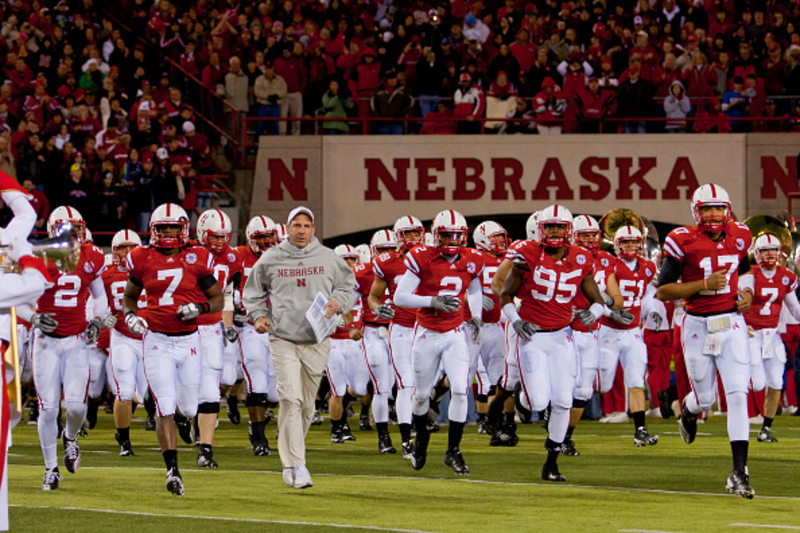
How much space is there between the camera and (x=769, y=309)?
14.0m

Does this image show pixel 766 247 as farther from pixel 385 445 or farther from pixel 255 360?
pixel 255 360

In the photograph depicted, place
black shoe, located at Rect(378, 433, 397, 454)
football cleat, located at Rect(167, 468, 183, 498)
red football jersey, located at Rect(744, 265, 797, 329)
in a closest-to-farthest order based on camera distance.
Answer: football cleat, located at Rect(167, 468, 183, 498), black shoe, located at Rect(378, 433, 397, 454), red football jersey, located at Rect(744, 265, 797, 329)

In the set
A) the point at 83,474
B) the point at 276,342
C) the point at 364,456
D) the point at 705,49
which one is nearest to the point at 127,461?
the point at 83,474

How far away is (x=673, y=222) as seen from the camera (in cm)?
2150

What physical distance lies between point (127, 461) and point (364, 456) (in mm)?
2040

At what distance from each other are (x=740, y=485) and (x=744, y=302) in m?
1.42

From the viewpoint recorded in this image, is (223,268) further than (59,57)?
No

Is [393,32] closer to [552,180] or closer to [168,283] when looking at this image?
[552,180]

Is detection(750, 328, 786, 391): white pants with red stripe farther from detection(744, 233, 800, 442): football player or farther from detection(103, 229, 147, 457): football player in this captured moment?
detection(103, 229, 147, 457): football player

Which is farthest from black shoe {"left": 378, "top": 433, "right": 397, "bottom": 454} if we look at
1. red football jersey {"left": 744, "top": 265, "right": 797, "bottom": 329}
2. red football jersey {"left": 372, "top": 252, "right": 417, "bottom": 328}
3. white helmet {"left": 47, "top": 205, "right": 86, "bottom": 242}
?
red football jersey {"left": 744, "top": 265, "right": 797, "bottom": 329}

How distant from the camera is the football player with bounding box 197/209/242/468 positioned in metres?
10.6

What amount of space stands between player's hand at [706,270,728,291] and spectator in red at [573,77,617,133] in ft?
Answer: 39.7

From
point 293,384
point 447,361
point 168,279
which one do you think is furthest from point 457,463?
point 168,279

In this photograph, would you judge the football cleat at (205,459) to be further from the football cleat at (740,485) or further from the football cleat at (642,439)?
the football cleat at (740,485)
